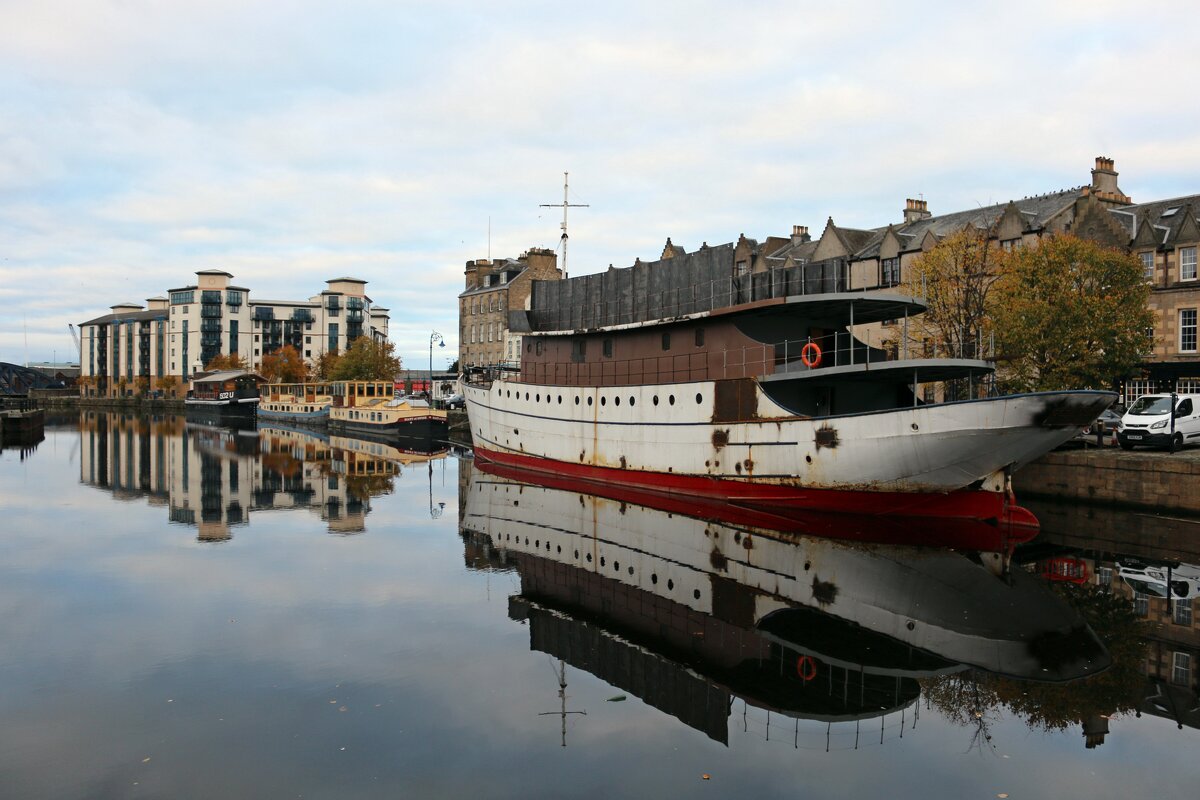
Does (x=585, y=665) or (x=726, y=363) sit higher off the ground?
(x=726, y=363)

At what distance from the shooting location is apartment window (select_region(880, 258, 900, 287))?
175ft

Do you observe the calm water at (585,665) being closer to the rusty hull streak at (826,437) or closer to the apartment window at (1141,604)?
the apartment window at (1141,604)

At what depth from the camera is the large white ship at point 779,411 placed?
2169 centimetres

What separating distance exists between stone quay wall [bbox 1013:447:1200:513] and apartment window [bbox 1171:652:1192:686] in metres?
13.6

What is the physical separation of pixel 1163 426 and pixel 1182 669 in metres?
18.6

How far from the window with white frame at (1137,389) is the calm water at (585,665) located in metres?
23.2

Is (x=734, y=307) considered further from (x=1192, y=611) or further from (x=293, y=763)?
(x=293, y=763)

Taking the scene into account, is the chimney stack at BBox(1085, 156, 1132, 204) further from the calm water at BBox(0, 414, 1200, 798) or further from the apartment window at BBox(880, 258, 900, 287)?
the calm water at BBox(0, 414, 1200, 798)

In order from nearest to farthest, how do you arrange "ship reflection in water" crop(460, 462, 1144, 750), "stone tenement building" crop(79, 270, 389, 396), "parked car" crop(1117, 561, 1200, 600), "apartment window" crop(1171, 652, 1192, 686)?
"ship reflection in water" crop(460, 462, 1144, 750), "apartment window" crop(1171, 652, 1192, 686), "parked car" crop(1117, 561, 1200, 600), "stone tenement building" crop(79, 270, 389, 396)

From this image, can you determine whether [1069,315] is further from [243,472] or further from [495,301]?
[495,301]

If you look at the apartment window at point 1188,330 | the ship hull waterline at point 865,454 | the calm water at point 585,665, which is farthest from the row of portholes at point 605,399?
the apartment window at point 1188,330

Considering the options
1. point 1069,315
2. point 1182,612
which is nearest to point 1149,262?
point 1069,315

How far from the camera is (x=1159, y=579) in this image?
1756 centimetres

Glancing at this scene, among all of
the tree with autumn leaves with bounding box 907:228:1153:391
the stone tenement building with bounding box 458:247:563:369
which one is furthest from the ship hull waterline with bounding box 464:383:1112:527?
the stone tenement building with bounding box 458:247:563:369
